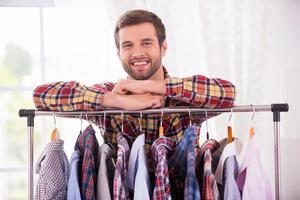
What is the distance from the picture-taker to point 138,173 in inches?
43.0

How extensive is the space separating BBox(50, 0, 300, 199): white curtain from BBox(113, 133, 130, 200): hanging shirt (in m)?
0.91

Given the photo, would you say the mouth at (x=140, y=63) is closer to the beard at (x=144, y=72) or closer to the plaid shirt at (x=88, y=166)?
the beard at (x=144, y=72)

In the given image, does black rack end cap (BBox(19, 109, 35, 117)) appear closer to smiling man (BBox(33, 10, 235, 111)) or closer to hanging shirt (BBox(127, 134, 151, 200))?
smiling man (BBox(33, 10, 235, 111))

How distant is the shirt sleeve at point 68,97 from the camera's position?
127 centimetres

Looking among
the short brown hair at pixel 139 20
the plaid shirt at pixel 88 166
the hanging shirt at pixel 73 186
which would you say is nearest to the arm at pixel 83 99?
the plaid shirt at pixel 88 166

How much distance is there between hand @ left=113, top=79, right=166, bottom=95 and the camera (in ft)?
4.13

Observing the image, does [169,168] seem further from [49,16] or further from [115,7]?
[49,16]

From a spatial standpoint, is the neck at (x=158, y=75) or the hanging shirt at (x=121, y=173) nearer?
the hanging shirt at (x=121, y=173)

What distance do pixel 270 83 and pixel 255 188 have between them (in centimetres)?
104

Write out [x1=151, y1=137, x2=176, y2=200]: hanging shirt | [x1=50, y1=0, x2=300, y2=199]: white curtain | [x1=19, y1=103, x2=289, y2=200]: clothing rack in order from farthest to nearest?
[x1=50, y1=0, x2=300, y2=199]: white curtain < [x1=19, y1=103, x2=289, y2=200]: clothing rack < [x1=151, y1=137, x2=176, y2=200]: hanging shirt

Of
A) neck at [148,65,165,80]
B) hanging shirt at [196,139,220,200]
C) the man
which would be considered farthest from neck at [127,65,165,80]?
hanging shirt at [196,139,220,200]

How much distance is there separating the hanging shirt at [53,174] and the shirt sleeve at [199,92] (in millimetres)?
335

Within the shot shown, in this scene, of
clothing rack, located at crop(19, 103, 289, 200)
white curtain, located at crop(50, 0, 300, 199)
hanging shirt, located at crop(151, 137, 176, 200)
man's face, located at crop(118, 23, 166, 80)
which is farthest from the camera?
white curtain, located at crop(50, 0, 300, 199)

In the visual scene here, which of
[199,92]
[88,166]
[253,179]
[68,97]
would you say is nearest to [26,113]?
[68,97]
